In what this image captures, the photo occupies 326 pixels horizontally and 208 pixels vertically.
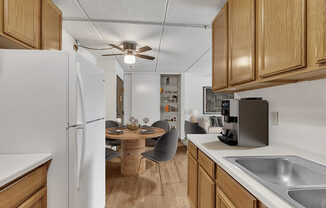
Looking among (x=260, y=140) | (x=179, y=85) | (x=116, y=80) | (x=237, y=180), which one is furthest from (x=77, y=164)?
(x=179, y=85)

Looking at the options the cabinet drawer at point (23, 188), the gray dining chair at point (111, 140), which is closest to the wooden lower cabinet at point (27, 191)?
the cabinet drawer at point (23, 188)

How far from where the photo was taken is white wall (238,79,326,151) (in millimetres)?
1124

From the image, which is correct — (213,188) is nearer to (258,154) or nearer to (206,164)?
(206,164)

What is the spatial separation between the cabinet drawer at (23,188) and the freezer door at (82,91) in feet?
1.20

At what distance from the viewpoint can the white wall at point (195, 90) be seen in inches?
230

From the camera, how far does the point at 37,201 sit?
3.40 ft

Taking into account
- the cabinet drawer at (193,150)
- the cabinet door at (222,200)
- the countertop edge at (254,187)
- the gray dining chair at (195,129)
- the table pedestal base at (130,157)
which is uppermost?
the countertop edge at (254,187)

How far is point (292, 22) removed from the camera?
94 centimetres

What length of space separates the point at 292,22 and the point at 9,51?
6.04ft

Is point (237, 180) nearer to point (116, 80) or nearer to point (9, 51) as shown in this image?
point (9, 51)

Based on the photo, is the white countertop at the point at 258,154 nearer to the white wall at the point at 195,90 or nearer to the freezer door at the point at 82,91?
the freezer door at the point at 82,91

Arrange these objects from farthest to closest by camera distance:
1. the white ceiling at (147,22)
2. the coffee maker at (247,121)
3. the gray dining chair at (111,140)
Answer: the gray dining chair at (111,140)
the white ceiling at (147,22)
the coffee maker at (247,121)

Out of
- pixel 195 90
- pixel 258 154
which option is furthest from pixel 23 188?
pixel 195 90

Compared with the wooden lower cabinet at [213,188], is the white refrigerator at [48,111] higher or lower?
higher
